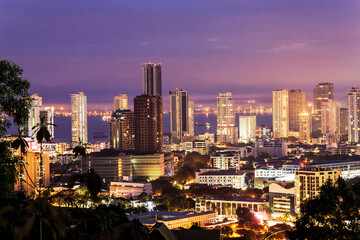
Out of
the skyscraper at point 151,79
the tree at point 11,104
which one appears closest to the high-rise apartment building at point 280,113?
the skyscraper at point 151,79

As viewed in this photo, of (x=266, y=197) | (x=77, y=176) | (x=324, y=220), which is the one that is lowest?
(x=266, y=197)

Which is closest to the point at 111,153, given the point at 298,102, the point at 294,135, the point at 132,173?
the point at 132,173

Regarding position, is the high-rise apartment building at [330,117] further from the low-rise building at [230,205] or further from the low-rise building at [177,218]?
the low-rise building at [177,218]

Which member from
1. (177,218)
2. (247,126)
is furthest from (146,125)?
(247,126)

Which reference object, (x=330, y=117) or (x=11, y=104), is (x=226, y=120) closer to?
(x=330, y=117)

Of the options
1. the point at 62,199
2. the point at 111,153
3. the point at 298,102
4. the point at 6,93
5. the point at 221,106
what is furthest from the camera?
the point at 298,102

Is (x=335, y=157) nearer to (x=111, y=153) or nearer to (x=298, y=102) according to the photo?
(x=111, y=153)

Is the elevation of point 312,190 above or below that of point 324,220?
below

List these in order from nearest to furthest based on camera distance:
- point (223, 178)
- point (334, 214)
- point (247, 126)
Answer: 1. point (334, 214)
2. point (223, 178)
3. point (247, 126)
